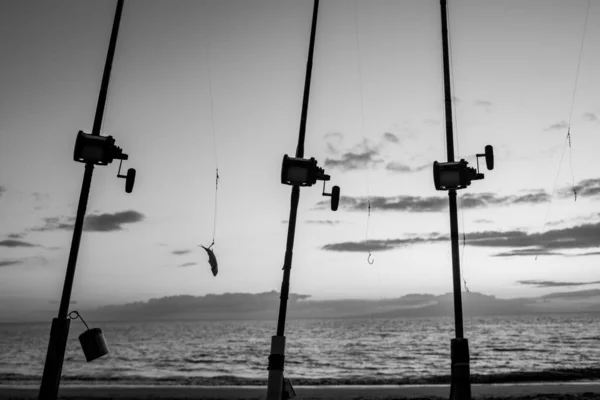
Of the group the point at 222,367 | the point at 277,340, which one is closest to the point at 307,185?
the point at 277,340

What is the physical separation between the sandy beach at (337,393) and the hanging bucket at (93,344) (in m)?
9.82

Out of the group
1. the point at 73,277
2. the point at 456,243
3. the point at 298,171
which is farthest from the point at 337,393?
the point at 73,277

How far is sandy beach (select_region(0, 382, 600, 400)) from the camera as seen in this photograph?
671 inches

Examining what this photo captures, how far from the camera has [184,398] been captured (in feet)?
59.0

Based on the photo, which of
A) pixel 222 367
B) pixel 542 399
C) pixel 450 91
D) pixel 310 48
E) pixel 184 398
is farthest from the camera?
pixel 222 367

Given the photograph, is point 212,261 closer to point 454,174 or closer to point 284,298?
point 284,298

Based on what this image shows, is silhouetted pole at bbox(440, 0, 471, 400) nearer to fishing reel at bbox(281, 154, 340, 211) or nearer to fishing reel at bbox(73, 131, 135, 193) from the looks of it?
fishing reel at bbox(281, 154, 340, 211)

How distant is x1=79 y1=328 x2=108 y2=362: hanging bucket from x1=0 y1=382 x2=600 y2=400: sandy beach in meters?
9.82

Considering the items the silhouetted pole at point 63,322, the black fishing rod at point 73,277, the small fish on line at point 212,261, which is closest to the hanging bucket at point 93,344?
the black fishing rod at point 73,277

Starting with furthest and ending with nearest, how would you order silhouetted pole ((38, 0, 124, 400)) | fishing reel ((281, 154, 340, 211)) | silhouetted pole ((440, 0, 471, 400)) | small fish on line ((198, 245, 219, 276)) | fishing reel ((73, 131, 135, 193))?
small fish on line ((198, 245, 219, 276))
fishing reel ((281, 154, 340, 211))
fishing reel ((73, 131, 135, 193))
silhouetted pole ((440, 0, 471, 400))
silhouetted pole ((38, 0, 124, 400))

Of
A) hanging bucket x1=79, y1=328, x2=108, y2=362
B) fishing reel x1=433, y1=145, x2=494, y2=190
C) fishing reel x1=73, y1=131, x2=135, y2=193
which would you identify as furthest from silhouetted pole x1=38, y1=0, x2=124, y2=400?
fishing reel x1=433, y1=145, x2=494, y2=190

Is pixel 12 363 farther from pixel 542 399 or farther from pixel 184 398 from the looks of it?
pixel 542 399

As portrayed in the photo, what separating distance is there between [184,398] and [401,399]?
7.67 m

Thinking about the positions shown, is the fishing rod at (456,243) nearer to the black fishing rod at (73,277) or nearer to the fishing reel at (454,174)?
the fishing reel at (454,174)
